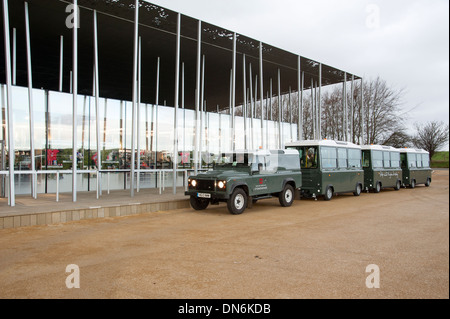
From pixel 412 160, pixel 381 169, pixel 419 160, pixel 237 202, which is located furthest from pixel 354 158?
pixel 419 160

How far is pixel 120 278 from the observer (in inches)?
186

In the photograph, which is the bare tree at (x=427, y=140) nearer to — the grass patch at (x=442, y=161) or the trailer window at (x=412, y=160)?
the trailer window at (x=412, y=160)

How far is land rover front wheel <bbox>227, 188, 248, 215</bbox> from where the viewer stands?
10.7m

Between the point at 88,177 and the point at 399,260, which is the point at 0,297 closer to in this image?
the point at 399,260

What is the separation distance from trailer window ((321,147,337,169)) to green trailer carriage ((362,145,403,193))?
4065mm

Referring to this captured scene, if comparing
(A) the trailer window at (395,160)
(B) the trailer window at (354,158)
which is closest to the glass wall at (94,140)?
(B) the trailer window at (354,158)

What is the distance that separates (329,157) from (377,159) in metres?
5.36

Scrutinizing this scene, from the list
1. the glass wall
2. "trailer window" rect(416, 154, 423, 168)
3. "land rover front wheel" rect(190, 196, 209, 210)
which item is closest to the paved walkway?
"land rover front wheel" rect(190, 196, 209, 210)

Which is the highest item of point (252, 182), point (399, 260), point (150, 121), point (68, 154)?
point (150, 121)

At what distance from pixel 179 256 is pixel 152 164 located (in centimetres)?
1421

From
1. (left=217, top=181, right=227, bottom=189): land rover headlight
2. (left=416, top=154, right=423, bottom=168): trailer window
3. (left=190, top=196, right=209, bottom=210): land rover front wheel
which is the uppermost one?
(left=416, top=154, right=423, bottom=168): trailer window

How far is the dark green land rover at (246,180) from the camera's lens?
35.4 feet

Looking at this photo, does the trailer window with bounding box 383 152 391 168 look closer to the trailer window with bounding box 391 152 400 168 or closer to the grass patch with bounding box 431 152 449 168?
the trailer window with bounding box 391 152 400 168

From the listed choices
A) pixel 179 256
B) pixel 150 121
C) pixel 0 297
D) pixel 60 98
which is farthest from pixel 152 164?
pixel 0 297
